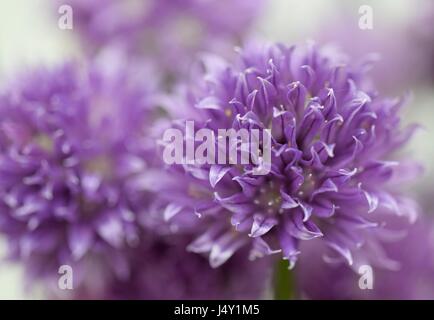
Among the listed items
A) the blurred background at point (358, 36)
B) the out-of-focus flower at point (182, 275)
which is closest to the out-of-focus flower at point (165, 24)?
the blurred background at point (358, 36)

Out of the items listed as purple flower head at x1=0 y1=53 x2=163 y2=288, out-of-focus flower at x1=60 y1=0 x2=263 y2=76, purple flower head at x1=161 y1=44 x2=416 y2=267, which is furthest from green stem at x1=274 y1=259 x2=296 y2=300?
out-of-focus flower at x1=60 y1=0 x2=263 y2=76

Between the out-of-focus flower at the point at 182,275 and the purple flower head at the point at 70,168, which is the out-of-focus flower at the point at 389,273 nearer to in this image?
the out-of-focus flower at the point at 182,275

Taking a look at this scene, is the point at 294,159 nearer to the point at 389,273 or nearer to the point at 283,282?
the point at 283,282

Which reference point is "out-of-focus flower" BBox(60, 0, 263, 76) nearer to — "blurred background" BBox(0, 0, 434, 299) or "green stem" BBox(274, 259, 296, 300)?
"blurred background" BBox(0, 0, 434, 299)

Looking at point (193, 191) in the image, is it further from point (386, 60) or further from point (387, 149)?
point (386, 60)

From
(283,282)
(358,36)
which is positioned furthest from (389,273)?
(358,36)
